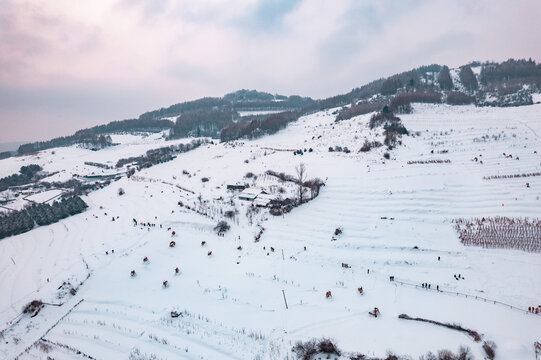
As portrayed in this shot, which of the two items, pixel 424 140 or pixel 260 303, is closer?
pixel 260 303

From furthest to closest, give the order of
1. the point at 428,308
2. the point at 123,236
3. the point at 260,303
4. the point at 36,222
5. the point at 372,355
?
the point at 36,222 → the point at 123,236 → the point at 260,303 → the point at 428,308 → the point at 372,355

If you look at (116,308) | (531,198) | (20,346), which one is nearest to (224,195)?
(116,308)

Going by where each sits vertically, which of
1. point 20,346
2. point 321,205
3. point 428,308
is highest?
point 321,205

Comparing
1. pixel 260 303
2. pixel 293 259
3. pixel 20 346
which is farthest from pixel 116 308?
pixel 293 259

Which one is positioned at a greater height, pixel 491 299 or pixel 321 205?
pixel 321 205

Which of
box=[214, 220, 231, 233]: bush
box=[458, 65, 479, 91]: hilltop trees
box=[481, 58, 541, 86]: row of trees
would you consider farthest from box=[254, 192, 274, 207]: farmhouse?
box=[481, 58, 541, 86]: row of trees

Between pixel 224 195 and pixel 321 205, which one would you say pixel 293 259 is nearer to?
pixel 321 205

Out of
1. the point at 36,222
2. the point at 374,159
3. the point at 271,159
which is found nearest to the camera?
the point at 36,222

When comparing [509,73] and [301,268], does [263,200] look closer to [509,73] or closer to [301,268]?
[301,268]
